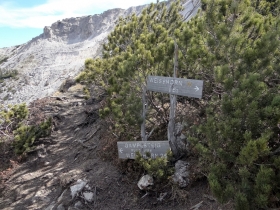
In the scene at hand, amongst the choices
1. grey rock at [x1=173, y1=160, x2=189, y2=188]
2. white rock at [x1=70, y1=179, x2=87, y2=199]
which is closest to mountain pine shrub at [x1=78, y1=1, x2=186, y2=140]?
grey rock at [x1=173, y1=160, x2=189, y2=188]

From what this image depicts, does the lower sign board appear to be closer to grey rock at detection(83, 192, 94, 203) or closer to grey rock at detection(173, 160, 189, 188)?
grey rock at detection(173, 160, 189, 188)

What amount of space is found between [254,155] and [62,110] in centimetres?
1059

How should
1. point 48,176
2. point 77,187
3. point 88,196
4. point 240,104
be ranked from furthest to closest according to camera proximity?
point 48,176, point 77,187, point 88,196, point 240,104

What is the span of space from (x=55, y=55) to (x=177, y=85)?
54297 mm

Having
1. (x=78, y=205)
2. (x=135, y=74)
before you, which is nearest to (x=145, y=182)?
(x=78, y=205)

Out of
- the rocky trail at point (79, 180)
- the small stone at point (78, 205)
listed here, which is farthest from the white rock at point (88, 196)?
the small stone at point (78, 205)

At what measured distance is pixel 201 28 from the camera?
4.05 meters

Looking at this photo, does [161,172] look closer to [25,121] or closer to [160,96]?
[160,96]

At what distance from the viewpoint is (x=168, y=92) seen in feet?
Result: 14.2

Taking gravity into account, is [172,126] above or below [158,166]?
above

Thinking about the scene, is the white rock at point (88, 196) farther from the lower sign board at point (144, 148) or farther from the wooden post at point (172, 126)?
the wooden post at point (172, 126)

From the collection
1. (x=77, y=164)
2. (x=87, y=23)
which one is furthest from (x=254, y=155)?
(x=87, y=23)

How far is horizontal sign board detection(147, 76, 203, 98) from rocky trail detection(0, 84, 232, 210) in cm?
164

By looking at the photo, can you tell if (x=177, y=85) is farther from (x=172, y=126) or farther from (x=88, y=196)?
(x=88, y=196)
